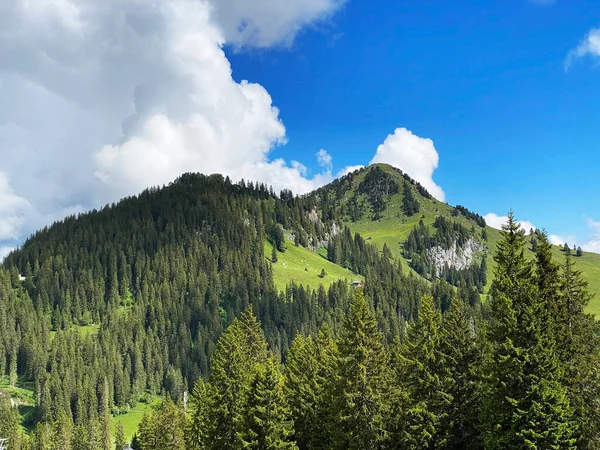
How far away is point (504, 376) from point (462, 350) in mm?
7555

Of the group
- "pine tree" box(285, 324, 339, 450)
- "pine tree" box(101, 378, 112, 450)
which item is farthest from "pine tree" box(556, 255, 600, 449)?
"pine tree" box(101, 378, 112, 450)

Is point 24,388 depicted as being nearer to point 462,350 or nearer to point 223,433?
point 223,433

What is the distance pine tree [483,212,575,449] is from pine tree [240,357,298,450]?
749 inches

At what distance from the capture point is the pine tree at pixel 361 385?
40.5 metres

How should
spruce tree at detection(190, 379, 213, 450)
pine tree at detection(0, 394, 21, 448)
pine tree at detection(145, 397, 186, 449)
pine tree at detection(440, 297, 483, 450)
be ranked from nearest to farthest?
1. pine tree at detection(440, 297, 483, 450)
2. spruce tree at detection(190, 379, 213, 450)
3. pine tree at detection(145, 397, 186, 449)
4. pine tree at detection(0, 394, 21, 448)

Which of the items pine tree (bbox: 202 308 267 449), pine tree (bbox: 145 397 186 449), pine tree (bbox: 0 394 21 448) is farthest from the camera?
pine tree (bbox: 0 394 21 448)

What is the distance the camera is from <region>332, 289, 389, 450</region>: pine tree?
4047 centimetres

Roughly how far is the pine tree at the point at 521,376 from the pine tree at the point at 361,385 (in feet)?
32.3

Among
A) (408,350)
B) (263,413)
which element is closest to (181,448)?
(263,413)

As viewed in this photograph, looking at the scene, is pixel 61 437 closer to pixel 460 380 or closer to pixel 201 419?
pixel 201 419

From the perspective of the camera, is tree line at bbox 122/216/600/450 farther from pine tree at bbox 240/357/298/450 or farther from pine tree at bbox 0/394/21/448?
pine tree at bbox 0/394/21/448

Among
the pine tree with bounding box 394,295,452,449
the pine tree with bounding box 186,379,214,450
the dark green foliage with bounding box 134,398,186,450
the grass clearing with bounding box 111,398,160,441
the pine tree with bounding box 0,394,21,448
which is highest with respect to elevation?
the pine tree with bounding box 394,295,452,449

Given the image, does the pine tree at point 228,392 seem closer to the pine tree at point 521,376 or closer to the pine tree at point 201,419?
→ the pine tree at point 201,419

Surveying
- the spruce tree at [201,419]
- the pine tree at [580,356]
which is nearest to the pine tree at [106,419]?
the spruce tree at [201,419]
